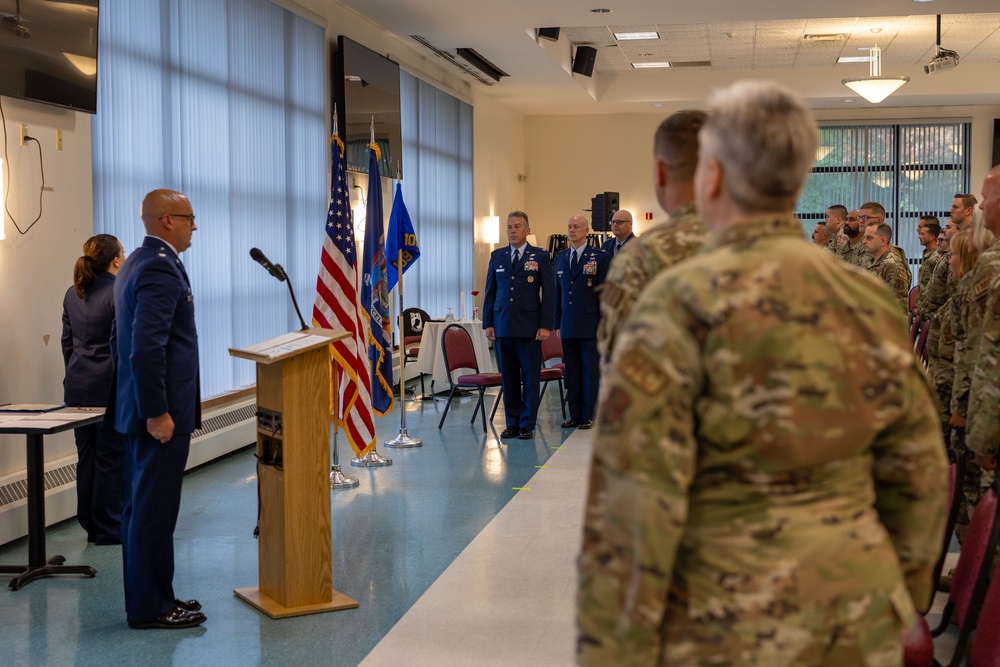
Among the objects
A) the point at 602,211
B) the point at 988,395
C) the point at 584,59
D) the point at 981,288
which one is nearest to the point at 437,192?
the point at 602,211

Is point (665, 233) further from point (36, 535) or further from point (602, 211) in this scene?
point (602, 211)

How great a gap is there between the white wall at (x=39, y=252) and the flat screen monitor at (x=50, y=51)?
13cm

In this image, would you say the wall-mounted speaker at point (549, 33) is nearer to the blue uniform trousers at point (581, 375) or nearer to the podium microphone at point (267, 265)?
the blue uniform trousers at point (581, 375)

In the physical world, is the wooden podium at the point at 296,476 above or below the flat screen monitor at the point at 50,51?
below

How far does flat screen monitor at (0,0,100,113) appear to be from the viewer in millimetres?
5074

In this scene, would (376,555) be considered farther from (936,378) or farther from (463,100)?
(463,100)

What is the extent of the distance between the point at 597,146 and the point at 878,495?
Result: 15859mm

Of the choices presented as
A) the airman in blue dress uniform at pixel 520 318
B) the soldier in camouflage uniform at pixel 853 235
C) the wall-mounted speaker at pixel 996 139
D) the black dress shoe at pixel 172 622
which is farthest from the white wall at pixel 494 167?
the black dress shoe at pixel 172 622

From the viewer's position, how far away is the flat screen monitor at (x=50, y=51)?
507 cm

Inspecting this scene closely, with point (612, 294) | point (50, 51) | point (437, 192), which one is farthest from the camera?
point (437, 192)

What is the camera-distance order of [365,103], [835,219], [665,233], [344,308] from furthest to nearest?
1. [835,219]
2. [365,103]
3. [344,308]
4. [665,233]

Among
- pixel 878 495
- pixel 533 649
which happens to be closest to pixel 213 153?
pixel 533 649

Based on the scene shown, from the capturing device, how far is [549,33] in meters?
11.3

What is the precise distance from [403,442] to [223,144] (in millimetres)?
2586
